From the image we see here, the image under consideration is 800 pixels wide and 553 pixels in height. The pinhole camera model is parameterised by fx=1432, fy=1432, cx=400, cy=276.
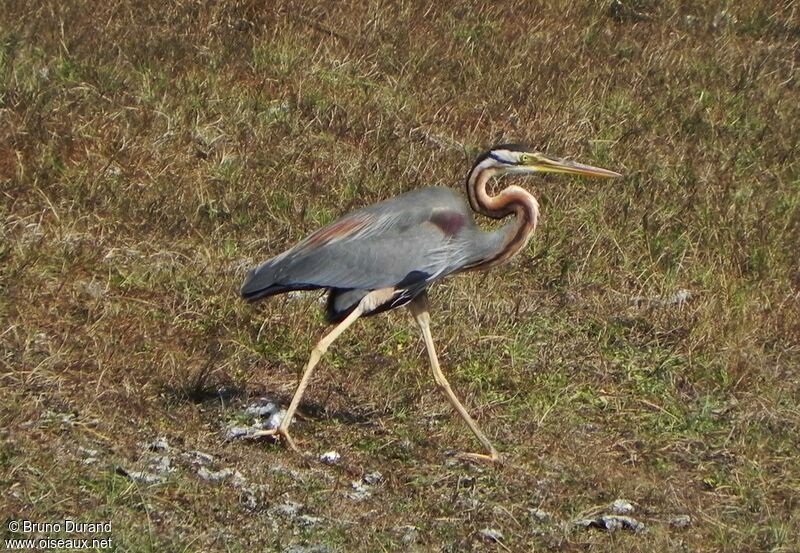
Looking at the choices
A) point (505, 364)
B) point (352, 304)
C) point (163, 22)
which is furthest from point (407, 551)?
point (163, 22)

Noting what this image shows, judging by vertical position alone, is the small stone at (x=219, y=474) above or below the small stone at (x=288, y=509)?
below

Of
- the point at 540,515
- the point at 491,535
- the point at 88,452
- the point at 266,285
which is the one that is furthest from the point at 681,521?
the point at 88,452

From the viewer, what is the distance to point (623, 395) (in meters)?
6.80

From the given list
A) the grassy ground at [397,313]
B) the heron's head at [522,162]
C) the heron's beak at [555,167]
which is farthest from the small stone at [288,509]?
the heron's beak at [555,167]

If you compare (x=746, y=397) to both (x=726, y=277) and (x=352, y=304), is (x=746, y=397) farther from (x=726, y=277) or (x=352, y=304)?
(x=352, y=304)

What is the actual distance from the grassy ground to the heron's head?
879mm

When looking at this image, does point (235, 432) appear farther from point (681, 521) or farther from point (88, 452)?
point (681, 521)

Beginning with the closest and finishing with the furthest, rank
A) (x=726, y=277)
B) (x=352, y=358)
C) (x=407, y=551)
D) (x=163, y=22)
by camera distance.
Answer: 1. (x=407, y=551)
2. (x=352, y=358)
3. (x=726, y=277)
4. (x=163, y=22)

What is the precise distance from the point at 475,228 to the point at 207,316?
1.37 metres

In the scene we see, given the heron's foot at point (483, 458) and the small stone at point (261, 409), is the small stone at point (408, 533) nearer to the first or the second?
the heron's foot at point (483, 458)

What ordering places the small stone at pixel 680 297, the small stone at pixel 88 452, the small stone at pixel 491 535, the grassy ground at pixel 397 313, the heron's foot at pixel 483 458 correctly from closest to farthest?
the small stone at pixel 491 535
the small stone at pixel 88 452
the grassy ground at pixel 397 313
the heron's foot at pixel 483 458
the small stone at pixel 680 297

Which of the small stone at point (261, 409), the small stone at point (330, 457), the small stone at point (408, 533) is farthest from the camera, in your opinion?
the small stone at point (261, 409)

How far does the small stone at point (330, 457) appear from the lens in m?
5.83

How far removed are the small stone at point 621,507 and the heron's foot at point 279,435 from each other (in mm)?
1299
